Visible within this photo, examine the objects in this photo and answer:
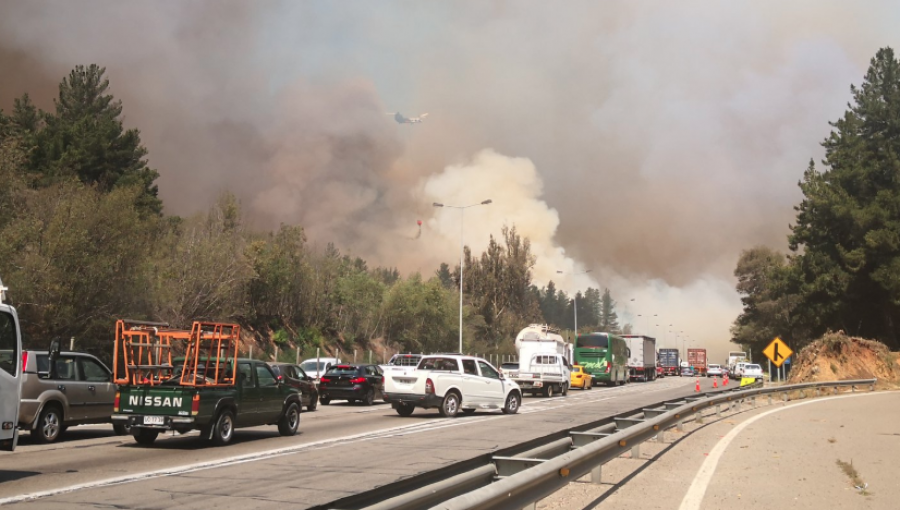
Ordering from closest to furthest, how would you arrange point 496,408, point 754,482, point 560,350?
point 754,482
point 496,408
point 560,350

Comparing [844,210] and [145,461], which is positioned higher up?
[844,210]

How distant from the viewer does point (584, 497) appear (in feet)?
31.4

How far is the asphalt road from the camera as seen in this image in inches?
370

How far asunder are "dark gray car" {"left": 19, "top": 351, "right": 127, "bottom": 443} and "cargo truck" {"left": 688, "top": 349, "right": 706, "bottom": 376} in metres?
97.1

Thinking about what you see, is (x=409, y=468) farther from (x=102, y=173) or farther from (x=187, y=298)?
(x=102, y=173)

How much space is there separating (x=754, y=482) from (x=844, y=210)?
5737 centimetres

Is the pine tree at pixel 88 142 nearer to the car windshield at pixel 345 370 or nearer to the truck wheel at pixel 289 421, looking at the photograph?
the car windshield at pixel 345 370

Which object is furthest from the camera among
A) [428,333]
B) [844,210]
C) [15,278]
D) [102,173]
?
[428,333]

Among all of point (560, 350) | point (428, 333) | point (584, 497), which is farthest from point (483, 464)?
point (428, 333)

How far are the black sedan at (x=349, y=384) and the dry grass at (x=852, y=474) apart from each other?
18807 millimetres

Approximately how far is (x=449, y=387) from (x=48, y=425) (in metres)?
11.2

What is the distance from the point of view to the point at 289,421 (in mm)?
17234

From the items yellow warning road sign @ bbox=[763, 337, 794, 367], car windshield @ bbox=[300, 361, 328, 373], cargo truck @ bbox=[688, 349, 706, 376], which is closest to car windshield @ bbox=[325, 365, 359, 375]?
car windshield @ bbox=[300, 361, 328, 373]

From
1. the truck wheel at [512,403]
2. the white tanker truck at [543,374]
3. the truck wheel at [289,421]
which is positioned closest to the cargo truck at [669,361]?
the white tanker truck at [543,374]
